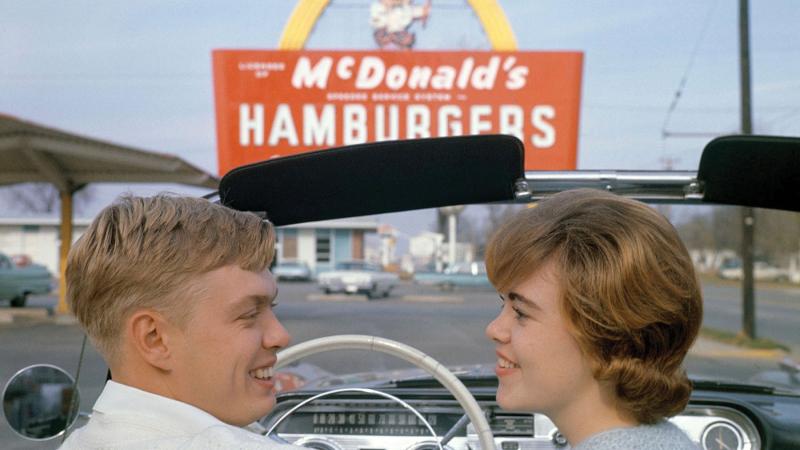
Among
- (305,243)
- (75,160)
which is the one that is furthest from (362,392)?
(75,160)

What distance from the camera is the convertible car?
1885mm

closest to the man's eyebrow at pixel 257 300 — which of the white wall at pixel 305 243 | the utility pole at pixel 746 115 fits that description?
the white wall at pixel 305 243

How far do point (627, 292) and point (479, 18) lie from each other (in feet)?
76.1

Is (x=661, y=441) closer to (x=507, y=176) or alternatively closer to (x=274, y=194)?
(x=507, y=176)

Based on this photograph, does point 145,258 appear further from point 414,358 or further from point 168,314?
point 414,358

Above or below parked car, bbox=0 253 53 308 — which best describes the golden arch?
above

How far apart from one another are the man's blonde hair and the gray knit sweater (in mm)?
602

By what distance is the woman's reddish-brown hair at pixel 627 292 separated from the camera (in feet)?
4.71

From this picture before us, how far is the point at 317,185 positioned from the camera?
6.48 feet

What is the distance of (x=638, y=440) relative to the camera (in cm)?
145

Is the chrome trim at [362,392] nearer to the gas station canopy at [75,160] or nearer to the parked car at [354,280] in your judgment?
the parked car at [354,280]

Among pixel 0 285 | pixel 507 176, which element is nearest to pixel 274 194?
pixel 507 176

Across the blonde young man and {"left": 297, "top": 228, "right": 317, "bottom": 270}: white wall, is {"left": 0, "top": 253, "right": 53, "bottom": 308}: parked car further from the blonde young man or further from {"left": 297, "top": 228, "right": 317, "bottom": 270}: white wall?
the blonde young man

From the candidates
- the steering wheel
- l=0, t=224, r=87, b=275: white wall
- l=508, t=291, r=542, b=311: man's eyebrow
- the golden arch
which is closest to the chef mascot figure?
the golden arch
